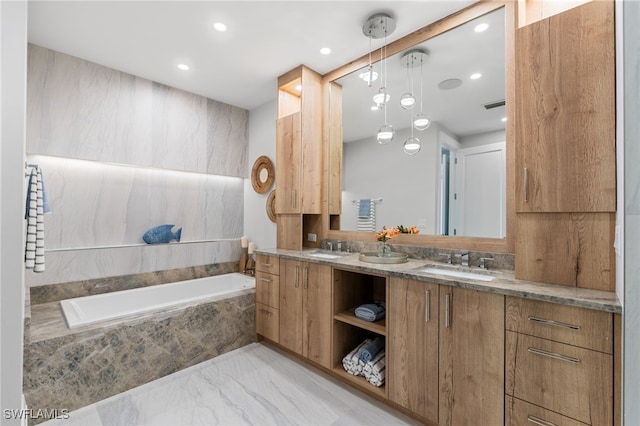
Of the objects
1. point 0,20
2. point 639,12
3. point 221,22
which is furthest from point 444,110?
point 0,20

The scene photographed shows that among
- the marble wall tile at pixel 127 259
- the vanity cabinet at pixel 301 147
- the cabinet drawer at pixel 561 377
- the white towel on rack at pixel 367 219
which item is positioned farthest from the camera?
the vanity cabinet at pixel 301 147

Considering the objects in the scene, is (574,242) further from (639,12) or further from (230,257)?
(230,257)

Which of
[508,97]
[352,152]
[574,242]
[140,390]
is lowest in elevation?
[140,390]

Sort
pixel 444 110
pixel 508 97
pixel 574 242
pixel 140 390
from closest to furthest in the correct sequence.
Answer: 1. pixel 574 242
2. pixel 508 97
3. pixel 140 390
4. pixel 444 110

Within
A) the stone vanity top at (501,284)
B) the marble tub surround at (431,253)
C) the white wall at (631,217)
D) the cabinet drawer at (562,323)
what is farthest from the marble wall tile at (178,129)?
the white wall at (631,217)

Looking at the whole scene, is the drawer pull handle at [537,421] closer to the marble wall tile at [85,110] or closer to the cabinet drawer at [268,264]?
the cabinet drawer at [268,264]

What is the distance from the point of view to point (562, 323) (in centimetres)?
130

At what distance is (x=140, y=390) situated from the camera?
217 cm

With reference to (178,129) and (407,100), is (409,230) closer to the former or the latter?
(407,100)

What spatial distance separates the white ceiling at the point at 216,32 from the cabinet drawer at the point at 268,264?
1.93m

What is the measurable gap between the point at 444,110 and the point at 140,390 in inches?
128

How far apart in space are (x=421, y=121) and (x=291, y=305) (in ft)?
6.43

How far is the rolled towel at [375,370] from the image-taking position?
6.54 ft

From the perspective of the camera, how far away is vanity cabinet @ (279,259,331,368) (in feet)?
7.58
